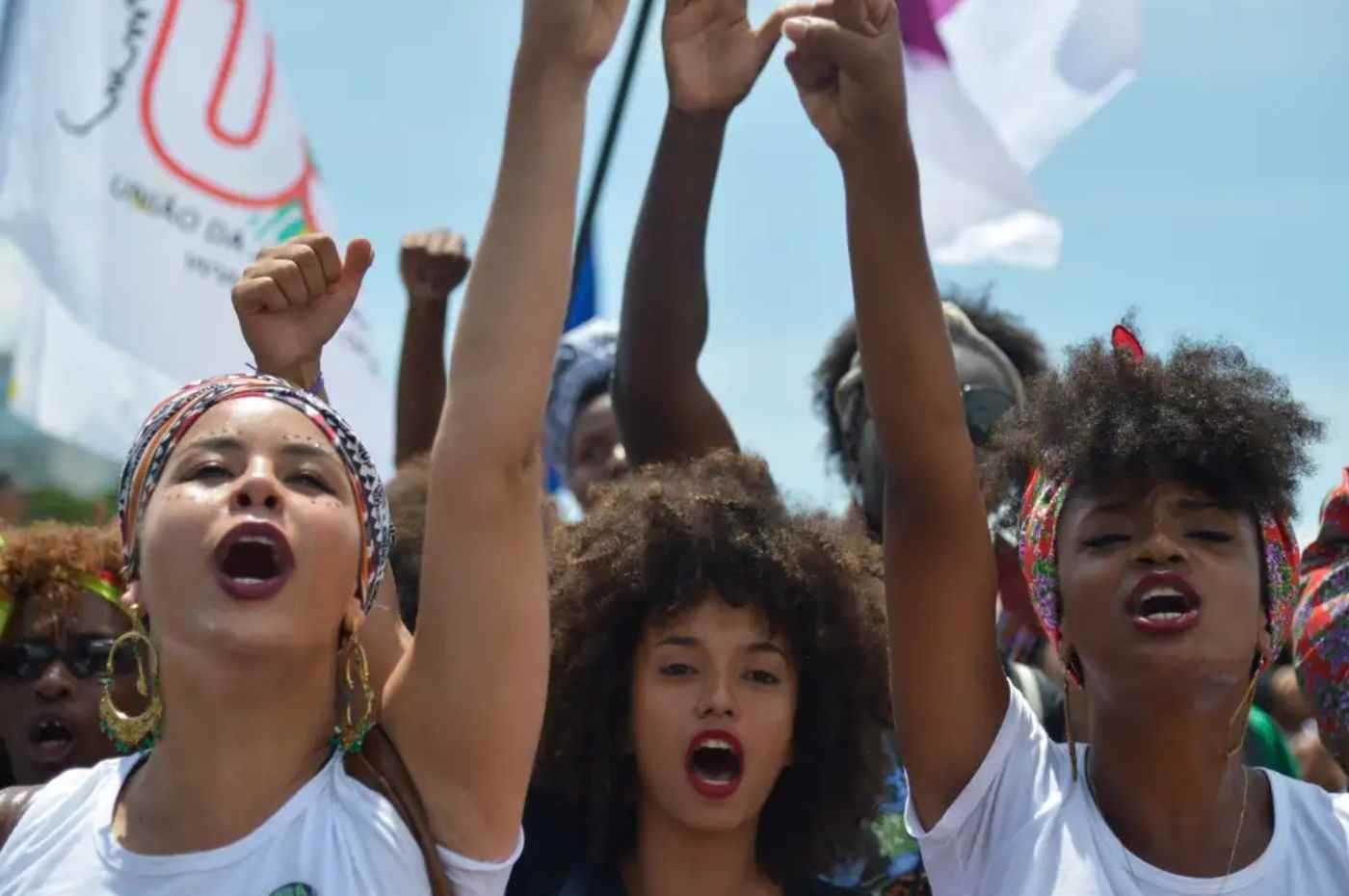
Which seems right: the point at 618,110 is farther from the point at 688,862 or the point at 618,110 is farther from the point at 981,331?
the point at 688,862

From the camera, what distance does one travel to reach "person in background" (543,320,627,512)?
17.2 ft

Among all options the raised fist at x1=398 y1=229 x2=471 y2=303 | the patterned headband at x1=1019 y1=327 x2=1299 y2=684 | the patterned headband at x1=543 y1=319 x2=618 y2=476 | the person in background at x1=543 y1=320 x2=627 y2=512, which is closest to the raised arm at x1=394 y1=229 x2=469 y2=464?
the raised fist at x1=398 y1=229 x2=471 y2=303

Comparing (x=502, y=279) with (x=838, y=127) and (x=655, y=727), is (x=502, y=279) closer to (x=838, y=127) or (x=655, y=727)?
(x=838, y=127)

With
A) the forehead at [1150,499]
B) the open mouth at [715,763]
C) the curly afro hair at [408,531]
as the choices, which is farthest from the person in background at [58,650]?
the forehead at [1150,499]

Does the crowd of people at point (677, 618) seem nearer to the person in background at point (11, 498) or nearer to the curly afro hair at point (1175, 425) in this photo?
the curly afro hair at point (1175, 425)

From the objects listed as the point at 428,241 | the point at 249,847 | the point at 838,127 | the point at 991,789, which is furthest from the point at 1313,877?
the point at 428,241

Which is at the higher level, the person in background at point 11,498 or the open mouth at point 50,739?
the person in background at point 11,498

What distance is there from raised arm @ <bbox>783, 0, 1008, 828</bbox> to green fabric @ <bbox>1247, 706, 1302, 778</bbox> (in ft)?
5.70

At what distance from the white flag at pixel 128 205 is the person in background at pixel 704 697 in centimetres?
323

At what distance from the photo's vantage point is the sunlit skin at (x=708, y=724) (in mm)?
3175

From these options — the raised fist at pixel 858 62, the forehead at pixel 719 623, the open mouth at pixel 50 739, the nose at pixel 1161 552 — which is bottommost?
the open mouth at pixel 50 739

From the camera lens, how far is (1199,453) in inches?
114

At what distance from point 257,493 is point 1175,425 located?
4.76 ft

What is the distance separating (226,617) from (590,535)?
1.15 metres
